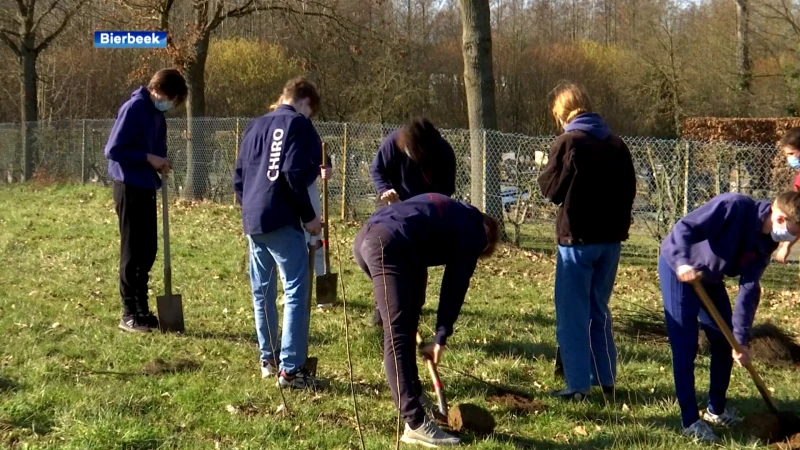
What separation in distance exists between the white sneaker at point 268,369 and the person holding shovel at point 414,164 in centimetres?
101

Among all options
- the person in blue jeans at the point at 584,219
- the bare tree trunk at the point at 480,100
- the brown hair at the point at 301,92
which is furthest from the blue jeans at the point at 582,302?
the bare tree trunk at the point at 480,100

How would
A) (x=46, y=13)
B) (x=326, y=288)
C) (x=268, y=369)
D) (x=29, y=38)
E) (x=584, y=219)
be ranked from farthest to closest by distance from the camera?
(x=29, y=38), (x=46, y=13), (x=326, y=288), (x=268, y=369), (x=584, y=219)

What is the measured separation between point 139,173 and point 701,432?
4058mm

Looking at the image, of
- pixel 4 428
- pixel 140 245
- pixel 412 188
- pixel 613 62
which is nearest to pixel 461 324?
pixel 412 188

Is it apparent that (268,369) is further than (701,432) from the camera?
Yes

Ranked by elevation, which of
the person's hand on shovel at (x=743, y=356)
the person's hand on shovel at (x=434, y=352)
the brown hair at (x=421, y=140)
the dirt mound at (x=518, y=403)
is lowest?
the dirt mound at (x=518, y=403)

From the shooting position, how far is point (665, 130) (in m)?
30.3

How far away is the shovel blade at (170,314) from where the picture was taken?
231 inches

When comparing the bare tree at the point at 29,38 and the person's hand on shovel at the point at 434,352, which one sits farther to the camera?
the bare tree at the point at 29,38

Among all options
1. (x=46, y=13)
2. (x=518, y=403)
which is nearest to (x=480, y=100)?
(x=518, y=403)

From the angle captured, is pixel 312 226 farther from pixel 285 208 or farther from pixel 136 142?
pixel 136 142

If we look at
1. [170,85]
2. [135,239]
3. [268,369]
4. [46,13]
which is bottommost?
[268,369]

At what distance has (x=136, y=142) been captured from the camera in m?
5.78

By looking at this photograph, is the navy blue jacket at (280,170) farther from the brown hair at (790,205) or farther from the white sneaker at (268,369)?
the brown hair at (790,205)
